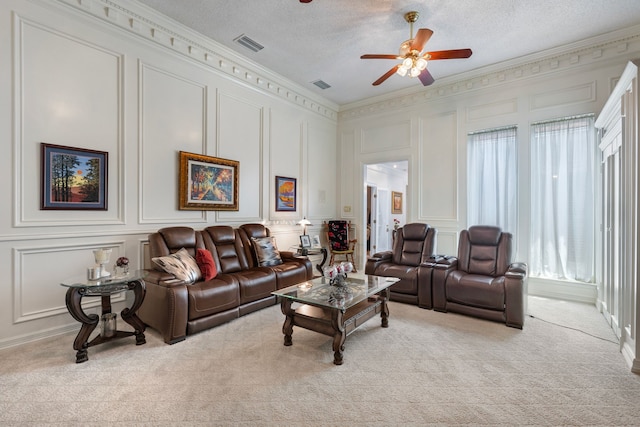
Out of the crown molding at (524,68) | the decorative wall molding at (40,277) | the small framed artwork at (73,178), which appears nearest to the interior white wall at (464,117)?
the crown molding at (524,68)

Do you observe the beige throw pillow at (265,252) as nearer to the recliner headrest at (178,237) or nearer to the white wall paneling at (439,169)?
the recliner headrest at (178,237)

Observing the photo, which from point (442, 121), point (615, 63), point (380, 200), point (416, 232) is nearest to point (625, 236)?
point (416, 232)

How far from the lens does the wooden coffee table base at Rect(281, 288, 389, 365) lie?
8.25ft

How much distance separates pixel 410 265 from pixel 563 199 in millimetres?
2464

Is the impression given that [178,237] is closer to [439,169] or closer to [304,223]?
[304,223]

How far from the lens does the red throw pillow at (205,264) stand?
3434 millimetres

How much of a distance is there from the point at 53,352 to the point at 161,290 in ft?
3.26

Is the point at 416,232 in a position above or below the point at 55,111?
below

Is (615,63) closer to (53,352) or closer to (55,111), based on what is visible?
(55,111)

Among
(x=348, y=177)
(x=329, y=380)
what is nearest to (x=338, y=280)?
(x=329, y=380)

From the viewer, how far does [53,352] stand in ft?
8.66

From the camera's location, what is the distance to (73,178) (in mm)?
3096

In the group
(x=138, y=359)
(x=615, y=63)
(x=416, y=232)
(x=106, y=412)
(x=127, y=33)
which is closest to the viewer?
Answer: (x=106, y=412)

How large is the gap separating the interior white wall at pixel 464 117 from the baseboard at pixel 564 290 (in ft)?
0.04
